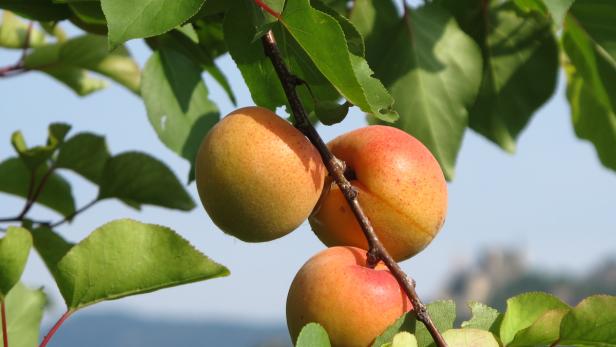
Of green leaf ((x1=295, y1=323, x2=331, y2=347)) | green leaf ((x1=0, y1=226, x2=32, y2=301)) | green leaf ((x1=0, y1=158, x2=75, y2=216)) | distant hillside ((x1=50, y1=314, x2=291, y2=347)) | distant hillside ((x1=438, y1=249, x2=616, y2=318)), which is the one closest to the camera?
green leaf ((x1=295, y1=323, x2=331, y2=347))

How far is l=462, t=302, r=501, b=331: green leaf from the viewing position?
26.5 inches

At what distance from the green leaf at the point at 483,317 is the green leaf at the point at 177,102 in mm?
373

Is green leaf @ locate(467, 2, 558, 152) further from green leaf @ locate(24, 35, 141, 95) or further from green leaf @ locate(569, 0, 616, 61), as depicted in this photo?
green leaf @ locate(24, 35, 141, 95)

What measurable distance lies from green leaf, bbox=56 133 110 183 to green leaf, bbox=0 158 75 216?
4cm

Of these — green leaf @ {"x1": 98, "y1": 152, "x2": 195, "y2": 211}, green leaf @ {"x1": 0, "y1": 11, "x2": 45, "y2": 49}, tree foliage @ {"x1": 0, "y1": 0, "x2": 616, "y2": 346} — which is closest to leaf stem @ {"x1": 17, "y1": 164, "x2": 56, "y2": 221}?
tree foliage @ {"x1": 0, "y1": 0, "x2": 616, "y2": 346}

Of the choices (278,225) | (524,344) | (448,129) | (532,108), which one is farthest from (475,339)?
(532,108)

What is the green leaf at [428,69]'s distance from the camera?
982 mm

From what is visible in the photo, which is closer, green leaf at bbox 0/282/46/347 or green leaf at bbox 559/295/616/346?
green leaf at bbox 559/295/616/346

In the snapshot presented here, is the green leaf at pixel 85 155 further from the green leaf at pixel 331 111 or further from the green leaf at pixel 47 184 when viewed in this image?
the green leaf at pixel 331 111

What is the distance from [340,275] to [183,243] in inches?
4.5

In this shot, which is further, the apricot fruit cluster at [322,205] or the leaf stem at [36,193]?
the leaf stem at [36,193]

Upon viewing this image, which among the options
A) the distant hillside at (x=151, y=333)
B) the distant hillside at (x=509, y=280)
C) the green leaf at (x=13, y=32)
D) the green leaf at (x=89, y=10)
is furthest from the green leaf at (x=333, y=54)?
the distant hillside at (x=151, y=333)

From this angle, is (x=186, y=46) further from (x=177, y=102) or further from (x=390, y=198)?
(x=390, y=198)

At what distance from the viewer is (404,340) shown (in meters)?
0.59
